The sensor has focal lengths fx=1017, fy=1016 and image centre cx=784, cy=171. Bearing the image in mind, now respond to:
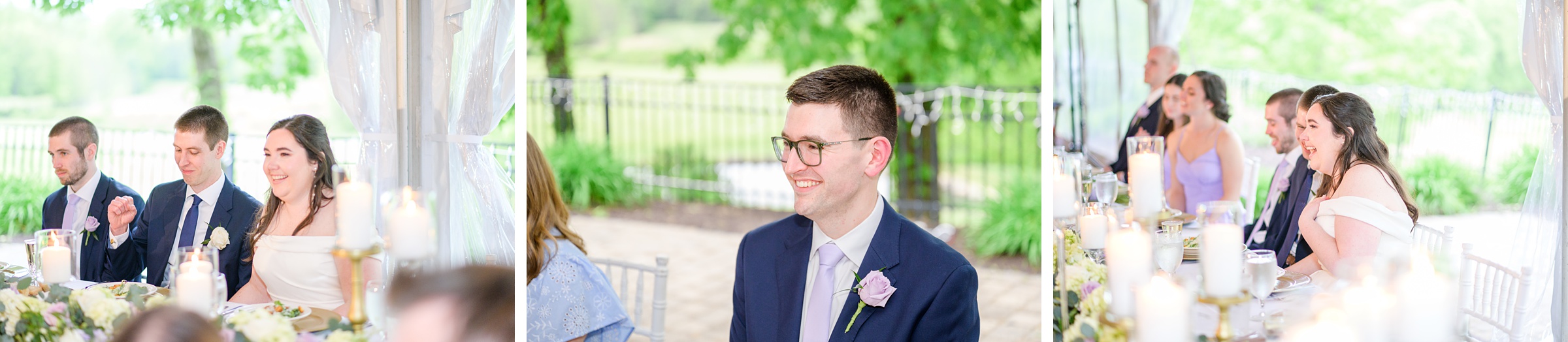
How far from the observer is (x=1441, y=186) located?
7043 millimetres

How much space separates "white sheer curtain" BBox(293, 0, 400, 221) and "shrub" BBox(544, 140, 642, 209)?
17.6ft

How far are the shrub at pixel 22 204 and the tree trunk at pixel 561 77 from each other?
5858 millimetres

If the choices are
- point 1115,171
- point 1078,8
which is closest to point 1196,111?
point 1115,171

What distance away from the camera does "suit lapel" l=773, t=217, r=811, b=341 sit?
250cm

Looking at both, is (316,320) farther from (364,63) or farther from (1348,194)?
(1348,194)

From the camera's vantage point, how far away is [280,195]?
2.86m

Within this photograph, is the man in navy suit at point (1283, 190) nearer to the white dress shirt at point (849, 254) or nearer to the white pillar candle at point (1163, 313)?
the white dress shirt at point (849, 254)

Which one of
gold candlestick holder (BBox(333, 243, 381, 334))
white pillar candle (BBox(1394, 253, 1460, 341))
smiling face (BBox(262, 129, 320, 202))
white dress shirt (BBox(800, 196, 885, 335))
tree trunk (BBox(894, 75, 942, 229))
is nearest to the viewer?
white pillar candle (BBox(1394, 253, 1460, 341))

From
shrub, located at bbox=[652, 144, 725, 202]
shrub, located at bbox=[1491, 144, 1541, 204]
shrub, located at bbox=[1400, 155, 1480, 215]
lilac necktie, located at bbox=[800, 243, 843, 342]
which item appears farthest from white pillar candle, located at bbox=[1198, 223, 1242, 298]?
shrub, located at bbox=[652, 144, 725, 202]

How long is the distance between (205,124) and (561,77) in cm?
625

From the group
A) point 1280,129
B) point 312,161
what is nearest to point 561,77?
point 312,161

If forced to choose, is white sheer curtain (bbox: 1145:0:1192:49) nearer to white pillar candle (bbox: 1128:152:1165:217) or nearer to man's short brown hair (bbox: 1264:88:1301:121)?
man's short brown hair (bbox: 1264:88:1301:121)

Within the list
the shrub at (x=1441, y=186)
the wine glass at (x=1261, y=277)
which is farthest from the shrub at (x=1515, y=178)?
the wine glass at (x=1261, y=277)

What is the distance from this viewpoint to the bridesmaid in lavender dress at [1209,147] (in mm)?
4211
